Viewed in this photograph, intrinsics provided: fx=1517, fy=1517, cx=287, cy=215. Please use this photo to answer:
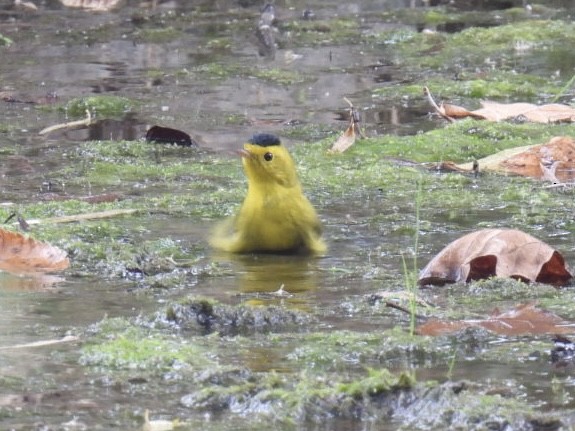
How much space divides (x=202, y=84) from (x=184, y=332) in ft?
22.2

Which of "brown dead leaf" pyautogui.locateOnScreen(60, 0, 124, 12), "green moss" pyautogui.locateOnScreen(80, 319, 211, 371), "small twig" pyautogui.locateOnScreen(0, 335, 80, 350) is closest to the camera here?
"green moss" pyautogui.locateOnScreen(80, 319, 211, 371)

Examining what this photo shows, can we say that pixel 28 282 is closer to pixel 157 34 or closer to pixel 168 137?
pixel 168 137

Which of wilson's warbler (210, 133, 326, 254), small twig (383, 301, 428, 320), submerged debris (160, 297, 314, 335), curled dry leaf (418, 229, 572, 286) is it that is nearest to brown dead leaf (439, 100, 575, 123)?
wilson's warbler (210, 133, 326, 254)

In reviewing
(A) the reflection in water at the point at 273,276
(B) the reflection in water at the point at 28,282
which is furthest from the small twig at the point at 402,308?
(B) the reflection in water at the point at 28,282

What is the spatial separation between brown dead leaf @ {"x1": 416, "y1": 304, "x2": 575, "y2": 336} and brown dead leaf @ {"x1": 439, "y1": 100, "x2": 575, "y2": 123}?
503 cm

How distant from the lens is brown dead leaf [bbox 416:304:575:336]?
189 inches

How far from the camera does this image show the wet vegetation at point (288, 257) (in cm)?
397

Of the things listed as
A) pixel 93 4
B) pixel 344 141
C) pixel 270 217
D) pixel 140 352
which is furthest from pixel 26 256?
pixel 93 4

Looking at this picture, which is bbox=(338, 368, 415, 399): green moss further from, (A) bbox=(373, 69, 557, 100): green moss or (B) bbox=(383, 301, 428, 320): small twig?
(A) bbox=(373, 69, 557, 100): green moss

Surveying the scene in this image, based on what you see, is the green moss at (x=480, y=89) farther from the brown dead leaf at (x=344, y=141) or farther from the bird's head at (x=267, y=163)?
the bird's head at (x=267, y=163)

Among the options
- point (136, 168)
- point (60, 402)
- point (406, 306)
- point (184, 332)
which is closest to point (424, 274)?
point (406, 306)

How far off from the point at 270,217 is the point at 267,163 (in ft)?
0.93

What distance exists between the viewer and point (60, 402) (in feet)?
13.1

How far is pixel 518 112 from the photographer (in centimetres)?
1010
